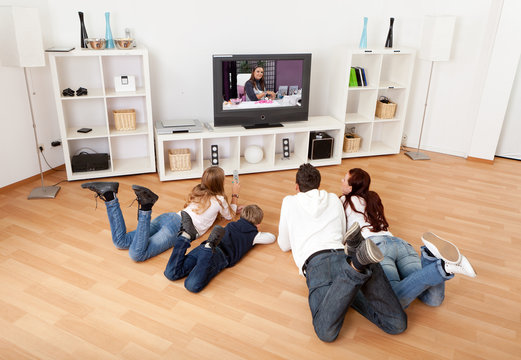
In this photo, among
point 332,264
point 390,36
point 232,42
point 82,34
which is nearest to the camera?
point 332,264

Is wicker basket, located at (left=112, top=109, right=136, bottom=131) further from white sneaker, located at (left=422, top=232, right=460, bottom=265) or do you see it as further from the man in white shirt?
white sneaker, located at (left=422, top=232, right=460, bottom=265)

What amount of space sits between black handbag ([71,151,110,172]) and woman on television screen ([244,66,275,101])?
163cm

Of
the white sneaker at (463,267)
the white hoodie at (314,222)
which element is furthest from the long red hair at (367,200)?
the white sneaker at (463,267)

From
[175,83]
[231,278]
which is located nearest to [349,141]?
[175,83]

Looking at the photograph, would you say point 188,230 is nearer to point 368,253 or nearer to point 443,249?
point 368,253

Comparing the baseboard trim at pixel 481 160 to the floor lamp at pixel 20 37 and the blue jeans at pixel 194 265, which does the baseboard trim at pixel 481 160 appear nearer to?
the blue jeans at pixel 194 265

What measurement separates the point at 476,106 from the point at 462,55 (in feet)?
2.07

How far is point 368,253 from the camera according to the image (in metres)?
2.10

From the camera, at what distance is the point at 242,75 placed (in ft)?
14.6

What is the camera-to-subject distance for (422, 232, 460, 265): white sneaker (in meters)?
2.31

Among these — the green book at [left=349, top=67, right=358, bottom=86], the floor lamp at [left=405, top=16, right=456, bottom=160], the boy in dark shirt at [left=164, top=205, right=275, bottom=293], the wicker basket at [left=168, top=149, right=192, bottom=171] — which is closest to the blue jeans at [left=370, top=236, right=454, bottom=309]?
the boy in dark shirt at [left=164, top=205, right=275, bottom=293]

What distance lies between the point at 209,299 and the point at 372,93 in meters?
3.37

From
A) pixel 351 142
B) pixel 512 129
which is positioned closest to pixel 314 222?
pixel 351 142

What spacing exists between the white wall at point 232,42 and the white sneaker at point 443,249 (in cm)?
312
